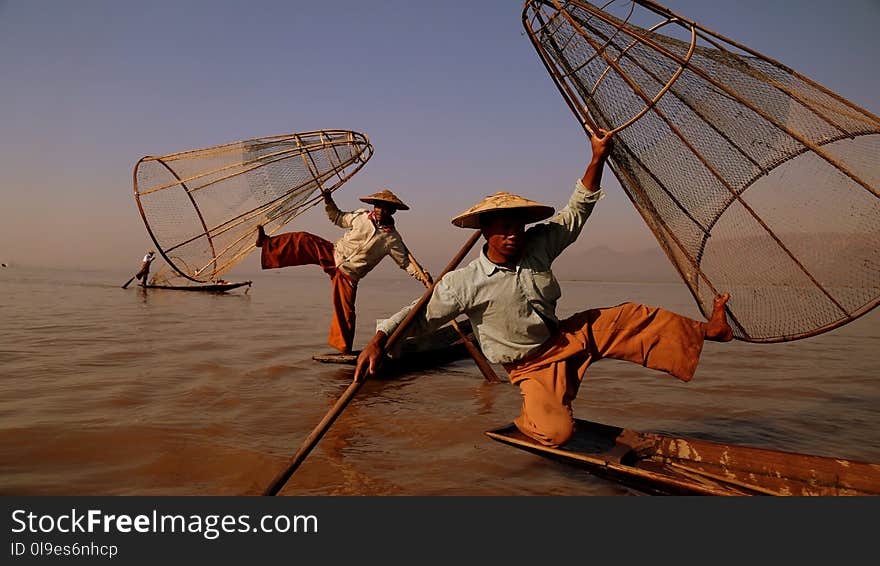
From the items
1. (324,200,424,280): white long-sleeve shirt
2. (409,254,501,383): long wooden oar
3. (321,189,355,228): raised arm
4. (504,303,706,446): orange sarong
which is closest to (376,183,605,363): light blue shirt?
(504,303,706,446): orange sarong

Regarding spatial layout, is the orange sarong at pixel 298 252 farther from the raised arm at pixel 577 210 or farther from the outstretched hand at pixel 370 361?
the raised arm at pixel 577 210

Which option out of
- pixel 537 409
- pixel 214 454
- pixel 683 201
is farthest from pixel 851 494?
pixel 214 454

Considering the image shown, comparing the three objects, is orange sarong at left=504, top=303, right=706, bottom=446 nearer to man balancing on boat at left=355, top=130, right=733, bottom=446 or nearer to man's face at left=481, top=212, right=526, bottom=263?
man balancing on boat at left=355, top=130, right=733, bottom=446

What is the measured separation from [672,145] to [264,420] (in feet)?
11.0

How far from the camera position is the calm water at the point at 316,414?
2.77 metres

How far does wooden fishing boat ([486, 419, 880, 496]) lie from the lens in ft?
7.91

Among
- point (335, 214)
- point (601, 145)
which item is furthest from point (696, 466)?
point (335, 214)

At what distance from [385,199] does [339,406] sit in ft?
10.7

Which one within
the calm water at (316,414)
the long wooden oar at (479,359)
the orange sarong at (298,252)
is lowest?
the calm water at (316,414)

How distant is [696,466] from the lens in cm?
290

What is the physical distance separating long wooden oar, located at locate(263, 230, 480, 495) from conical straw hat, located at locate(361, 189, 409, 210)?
8.16 feet

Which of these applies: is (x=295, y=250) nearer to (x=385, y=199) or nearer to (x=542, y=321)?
(x=385, y=199)

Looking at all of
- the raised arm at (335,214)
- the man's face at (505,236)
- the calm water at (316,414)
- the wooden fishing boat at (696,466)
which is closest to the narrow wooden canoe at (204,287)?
the calm water at (316,414)

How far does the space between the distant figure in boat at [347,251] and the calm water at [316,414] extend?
653 millimetres
